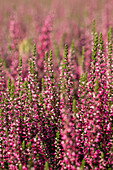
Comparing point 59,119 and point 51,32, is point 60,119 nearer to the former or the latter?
point 59,119

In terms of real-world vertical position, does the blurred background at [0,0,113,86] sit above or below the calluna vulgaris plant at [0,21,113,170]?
above

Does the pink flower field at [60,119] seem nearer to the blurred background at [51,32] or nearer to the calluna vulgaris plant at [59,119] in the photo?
the calluna vulgaris plant at [59,119]

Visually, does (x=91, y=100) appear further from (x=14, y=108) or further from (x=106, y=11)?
(x=106, y=11)

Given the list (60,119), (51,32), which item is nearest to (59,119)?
(60,119)

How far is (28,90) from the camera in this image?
3.65 m

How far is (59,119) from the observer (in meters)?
3.83

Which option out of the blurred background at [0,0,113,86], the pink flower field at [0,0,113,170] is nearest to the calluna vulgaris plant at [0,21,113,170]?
the pink flower field at [0,0,113,170]

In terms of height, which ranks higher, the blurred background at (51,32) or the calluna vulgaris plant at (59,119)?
the blurred background at (51,32)

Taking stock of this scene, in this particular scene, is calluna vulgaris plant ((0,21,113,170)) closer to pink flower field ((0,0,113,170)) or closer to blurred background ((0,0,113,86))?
pink flower field ((0,0,113,170))

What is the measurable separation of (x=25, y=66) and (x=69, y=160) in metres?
3.83

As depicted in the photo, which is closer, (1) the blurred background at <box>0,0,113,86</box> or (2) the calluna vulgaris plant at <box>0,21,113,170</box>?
(2) the calluna vulgaris plant at <box>0,21,113,170</box>

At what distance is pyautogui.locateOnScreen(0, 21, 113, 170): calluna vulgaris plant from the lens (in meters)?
3.21

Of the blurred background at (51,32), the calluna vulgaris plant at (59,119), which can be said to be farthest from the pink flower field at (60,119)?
the blurred background at (51,32)

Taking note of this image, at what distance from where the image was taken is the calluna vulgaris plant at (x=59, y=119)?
321cm
